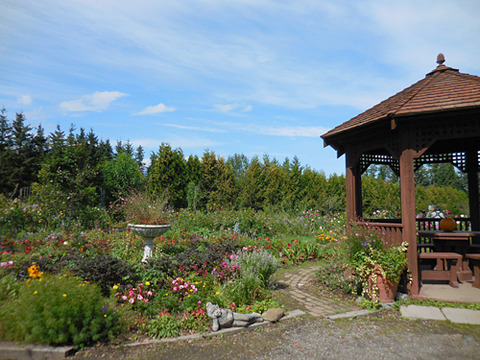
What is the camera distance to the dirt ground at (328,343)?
3018 millimetres

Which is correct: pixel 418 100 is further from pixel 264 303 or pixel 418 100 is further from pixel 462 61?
pixel 264 303

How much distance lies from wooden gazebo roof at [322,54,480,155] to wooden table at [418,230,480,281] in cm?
268

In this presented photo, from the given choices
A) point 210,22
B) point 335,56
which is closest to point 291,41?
point 335,56

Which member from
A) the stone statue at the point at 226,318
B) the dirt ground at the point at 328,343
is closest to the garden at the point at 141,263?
the stone statue at the point at 226,318

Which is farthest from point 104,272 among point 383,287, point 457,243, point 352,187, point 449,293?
point 457,243

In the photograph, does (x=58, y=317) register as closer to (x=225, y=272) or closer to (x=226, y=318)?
(x=226, y=318)

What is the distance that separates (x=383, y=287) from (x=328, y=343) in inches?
69.8

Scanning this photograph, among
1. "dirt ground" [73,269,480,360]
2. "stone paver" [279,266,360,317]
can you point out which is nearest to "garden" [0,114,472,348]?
"dirt ground" [73,269,480,360]

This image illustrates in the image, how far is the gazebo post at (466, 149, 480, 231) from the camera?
22.0 feet

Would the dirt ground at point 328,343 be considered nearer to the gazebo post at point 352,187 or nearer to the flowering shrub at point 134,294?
the flowering shrub at point 134,294

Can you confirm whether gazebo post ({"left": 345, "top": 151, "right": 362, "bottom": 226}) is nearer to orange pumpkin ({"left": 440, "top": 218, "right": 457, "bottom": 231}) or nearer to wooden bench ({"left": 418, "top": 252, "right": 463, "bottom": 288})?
wooden bench ({"left": 418, "top": 252, "right": 463, "bottom": 288})

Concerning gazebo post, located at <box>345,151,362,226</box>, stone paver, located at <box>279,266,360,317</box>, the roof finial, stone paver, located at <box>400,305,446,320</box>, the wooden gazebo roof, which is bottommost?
stone paver, located at <box>279,266,360,317</box>

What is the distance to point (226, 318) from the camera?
3.56 m

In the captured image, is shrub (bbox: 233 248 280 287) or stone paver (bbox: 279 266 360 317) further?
shrub (bbox: 233 248 280 287)
